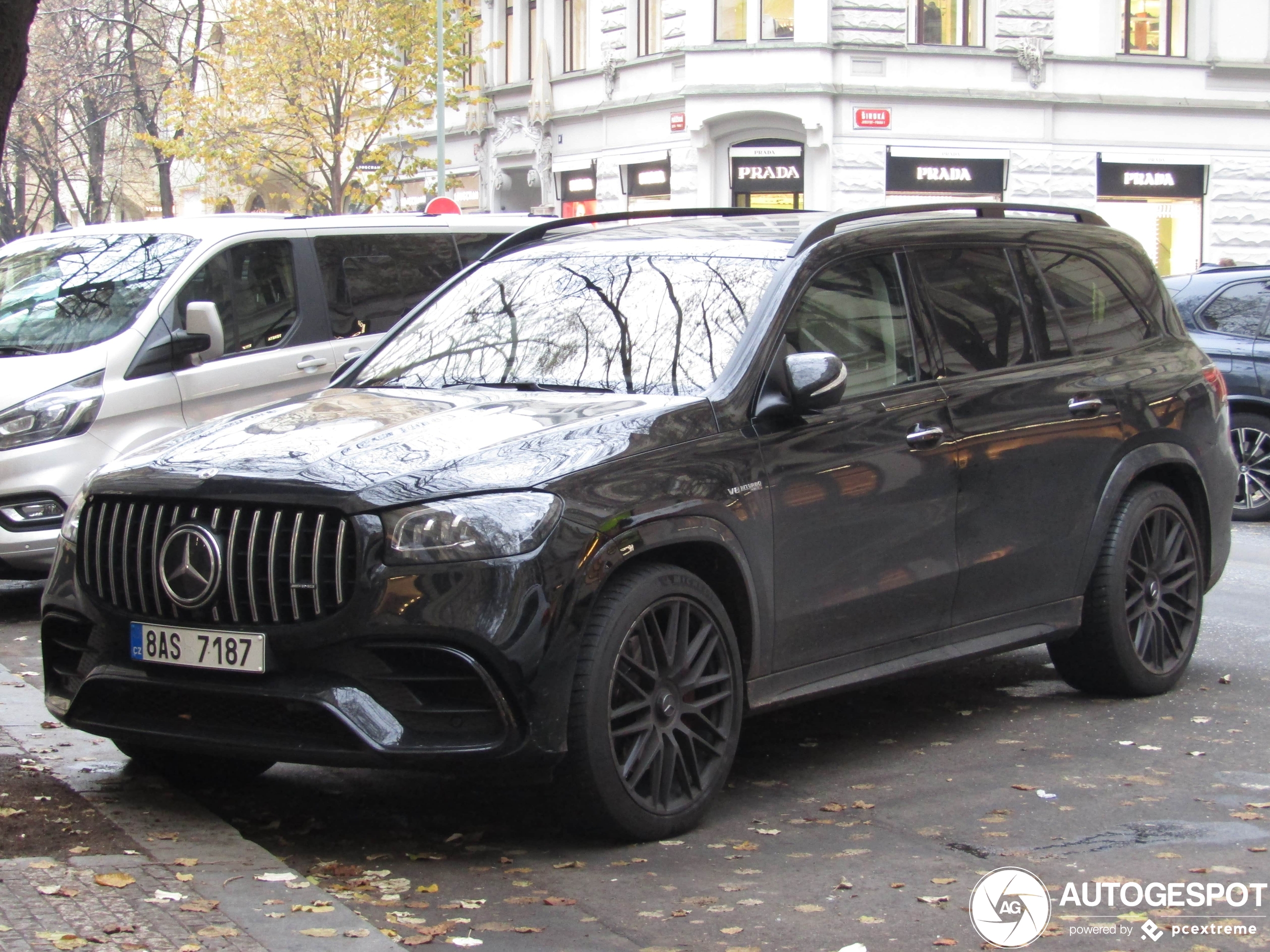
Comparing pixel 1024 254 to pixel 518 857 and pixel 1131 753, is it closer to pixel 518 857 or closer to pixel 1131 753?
pixel 1131 753

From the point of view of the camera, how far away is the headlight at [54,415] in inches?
353

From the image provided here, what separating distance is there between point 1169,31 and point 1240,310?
21390 millimetres

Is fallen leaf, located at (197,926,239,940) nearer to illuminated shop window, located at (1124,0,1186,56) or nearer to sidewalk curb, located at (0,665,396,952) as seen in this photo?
sidewalk curb, located at (0,665,396,952)

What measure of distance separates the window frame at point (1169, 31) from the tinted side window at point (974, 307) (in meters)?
28.2

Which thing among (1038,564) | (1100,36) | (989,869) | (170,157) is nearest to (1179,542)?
(1038,564)

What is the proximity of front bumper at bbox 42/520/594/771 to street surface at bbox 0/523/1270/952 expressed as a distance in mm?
354

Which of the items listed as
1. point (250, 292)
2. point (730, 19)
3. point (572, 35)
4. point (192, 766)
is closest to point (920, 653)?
point (192, 766)

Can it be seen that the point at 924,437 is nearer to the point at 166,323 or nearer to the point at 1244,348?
the point at 166,323

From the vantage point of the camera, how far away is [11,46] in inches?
197

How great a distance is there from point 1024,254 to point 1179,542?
135cm

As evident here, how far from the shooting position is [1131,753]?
20.4 feet

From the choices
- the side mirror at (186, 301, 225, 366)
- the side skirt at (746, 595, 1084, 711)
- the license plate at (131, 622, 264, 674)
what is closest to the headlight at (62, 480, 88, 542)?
the license plate at (131, 622, 264, 674)

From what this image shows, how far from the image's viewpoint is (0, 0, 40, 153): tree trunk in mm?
4973

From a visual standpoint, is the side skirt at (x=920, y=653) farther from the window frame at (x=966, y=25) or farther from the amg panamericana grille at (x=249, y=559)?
the window frame at (x=966, y=25)
